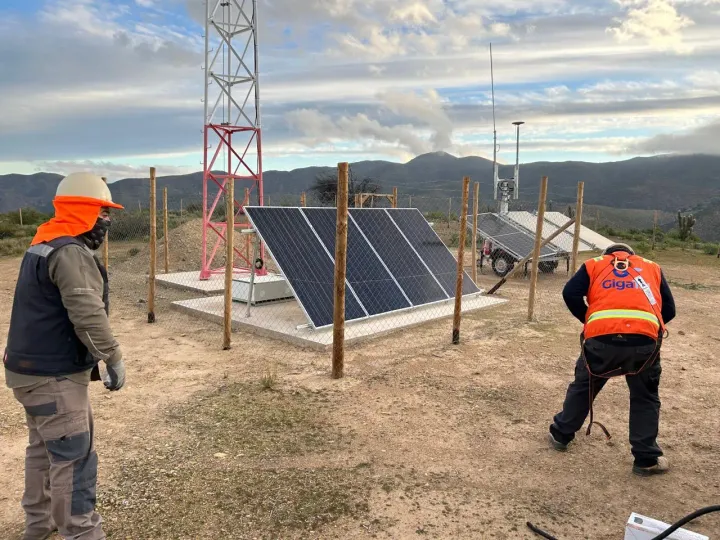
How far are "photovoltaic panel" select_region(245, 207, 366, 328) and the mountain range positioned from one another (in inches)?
3174

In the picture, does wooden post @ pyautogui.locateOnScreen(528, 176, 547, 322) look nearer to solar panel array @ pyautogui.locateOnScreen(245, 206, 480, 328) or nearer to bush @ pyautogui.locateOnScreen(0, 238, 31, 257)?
solar panel array @ pyautogui.locateOnScreen(245, 206, 480, 328)

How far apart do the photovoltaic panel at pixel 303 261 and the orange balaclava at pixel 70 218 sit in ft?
16.6

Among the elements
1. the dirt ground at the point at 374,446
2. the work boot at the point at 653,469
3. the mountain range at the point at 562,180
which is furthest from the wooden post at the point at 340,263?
the mountain range at the point at 562,180

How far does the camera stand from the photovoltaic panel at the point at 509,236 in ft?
46.1

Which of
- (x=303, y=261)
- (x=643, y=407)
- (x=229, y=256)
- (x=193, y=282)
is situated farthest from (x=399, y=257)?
(x=643, y=407)

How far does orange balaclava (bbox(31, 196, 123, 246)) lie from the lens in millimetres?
3057

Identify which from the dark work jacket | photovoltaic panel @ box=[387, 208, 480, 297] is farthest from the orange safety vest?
photovoltaic panel @ box=[387, 208, 480, 297]

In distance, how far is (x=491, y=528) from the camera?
3.75m

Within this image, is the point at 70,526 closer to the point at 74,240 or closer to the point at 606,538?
the point at 74,240

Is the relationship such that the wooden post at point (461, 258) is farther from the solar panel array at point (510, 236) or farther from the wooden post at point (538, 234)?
the solar panel array at point (510, 236)

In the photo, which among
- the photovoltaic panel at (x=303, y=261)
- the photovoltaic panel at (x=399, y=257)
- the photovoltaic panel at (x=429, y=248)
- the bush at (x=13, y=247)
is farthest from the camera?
the bush at (x=13, y=247)

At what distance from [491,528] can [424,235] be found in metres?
8.00

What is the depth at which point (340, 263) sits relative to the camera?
250 inches

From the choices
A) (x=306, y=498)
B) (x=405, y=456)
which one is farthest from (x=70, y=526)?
(x=405, y=456)
